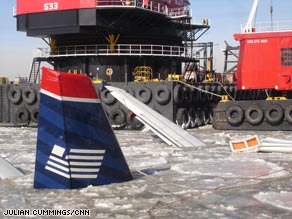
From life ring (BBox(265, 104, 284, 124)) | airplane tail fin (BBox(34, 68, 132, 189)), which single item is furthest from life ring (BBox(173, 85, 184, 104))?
airplane tail fin (BBox(34, 68, 132, 189))

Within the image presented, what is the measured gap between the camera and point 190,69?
2897cm

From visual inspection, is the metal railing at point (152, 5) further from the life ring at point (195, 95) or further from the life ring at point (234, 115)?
the life ring at point (234, 115)

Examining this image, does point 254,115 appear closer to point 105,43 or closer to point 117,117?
point 117,117

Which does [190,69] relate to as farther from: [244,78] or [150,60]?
[244,78]

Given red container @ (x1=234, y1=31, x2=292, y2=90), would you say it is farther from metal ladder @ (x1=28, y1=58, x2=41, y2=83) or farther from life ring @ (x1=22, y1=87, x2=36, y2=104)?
metal ladder @ (x1=28, y1=58, x2=41, y2=83)

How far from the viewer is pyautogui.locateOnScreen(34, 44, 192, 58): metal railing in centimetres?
2387

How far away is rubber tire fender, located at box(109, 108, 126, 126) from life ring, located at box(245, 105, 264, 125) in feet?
16.8

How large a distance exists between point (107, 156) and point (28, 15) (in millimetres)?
19981

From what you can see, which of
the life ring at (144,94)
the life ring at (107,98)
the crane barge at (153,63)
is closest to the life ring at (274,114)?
the crane barge at (153,63)

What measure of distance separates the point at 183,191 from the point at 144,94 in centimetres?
1265

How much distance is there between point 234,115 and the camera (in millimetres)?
18797

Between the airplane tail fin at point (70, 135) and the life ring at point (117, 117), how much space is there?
494 inches

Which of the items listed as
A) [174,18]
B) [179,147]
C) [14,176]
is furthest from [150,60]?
[14,176]

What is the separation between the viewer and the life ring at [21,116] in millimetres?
21625
